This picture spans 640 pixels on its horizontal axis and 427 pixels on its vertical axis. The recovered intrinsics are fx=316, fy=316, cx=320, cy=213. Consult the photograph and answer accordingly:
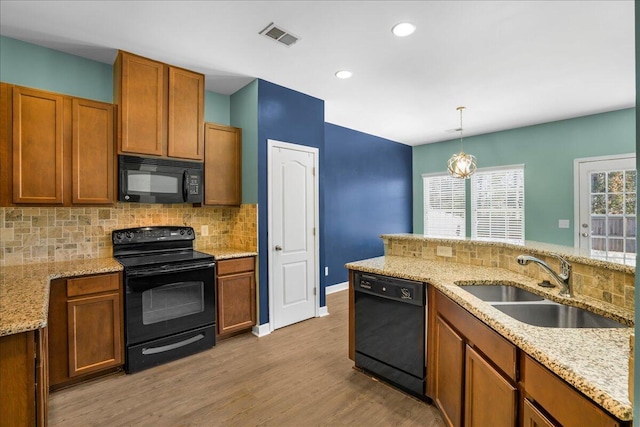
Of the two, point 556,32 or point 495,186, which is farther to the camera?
point 495,186

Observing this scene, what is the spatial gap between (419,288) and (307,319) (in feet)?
6.80

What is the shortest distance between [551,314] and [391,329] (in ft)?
3.25

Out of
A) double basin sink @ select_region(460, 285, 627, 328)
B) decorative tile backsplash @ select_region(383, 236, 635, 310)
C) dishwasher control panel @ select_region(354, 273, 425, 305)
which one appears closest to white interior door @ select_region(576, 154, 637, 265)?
decorative tile backsplash @ select_region(383, 236, 635, 310)

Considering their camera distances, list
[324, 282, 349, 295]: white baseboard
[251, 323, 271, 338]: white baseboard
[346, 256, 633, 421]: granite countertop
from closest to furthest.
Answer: [346, 256, 633, 421]: granite countertop, [251, 323, 271, 338]: white baseboard, [324, 282, 349, 295]: white baseboard

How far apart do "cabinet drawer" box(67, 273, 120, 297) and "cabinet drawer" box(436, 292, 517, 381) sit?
8.17ft

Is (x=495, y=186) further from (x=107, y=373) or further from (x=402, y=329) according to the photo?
(x=107, y=373)

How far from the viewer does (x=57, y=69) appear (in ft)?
9.20

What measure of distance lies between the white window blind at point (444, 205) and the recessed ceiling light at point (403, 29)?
13.7 ft

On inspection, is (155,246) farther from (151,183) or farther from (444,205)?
(444,205)

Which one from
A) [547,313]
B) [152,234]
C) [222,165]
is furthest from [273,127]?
[547,313]

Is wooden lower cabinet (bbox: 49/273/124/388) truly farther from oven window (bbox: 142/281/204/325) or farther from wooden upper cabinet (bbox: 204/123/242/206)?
wooden upper cabinet (bbox: 204/123/242/206)

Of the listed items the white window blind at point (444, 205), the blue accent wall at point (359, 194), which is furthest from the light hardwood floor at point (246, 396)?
the white window blind at point (444, 205)

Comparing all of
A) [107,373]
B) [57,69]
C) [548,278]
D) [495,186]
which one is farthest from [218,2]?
[495,186]

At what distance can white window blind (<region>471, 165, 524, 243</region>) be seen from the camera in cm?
539
